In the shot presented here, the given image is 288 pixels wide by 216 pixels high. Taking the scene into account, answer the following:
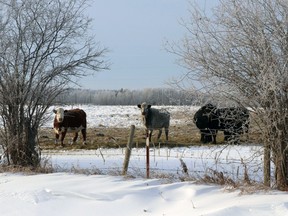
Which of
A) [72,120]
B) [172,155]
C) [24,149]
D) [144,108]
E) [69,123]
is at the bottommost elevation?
[172,155]

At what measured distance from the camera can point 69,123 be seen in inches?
952

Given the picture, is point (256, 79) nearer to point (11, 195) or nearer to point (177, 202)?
point (177, 202)

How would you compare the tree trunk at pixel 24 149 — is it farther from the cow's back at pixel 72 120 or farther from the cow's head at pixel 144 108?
the cow's head at pixel 144 108

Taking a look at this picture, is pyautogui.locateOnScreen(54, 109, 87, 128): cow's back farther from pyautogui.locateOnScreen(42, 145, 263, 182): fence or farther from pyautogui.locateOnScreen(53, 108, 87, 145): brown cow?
pyautogui.locateOnScreen(42, 145, 263, 182): fence

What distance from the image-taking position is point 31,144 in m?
12.8

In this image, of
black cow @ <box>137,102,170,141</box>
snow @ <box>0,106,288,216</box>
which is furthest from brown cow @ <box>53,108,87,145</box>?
snow @ <box>0,106,288,216</box>

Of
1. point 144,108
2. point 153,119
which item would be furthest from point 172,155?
point 153,119

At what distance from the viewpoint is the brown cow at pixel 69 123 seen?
934 inches

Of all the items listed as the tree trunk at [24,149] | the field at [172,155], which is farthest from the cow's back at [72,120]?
the tree trunk at [24,149]

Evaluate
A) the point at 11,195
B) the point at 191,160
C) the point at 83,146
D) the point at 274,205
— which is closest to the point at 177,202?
the point at 274,205

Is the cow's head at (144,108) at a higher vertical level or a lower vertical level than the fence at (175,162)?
higher

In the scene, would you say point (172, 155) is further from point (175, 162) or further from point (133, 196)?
point (133, 196)

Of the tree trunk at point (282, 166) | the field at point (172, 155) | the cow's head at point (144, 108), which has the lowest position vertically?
the field at point (172, 155)

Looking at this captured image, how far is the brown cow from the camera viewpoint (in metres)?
23.7
